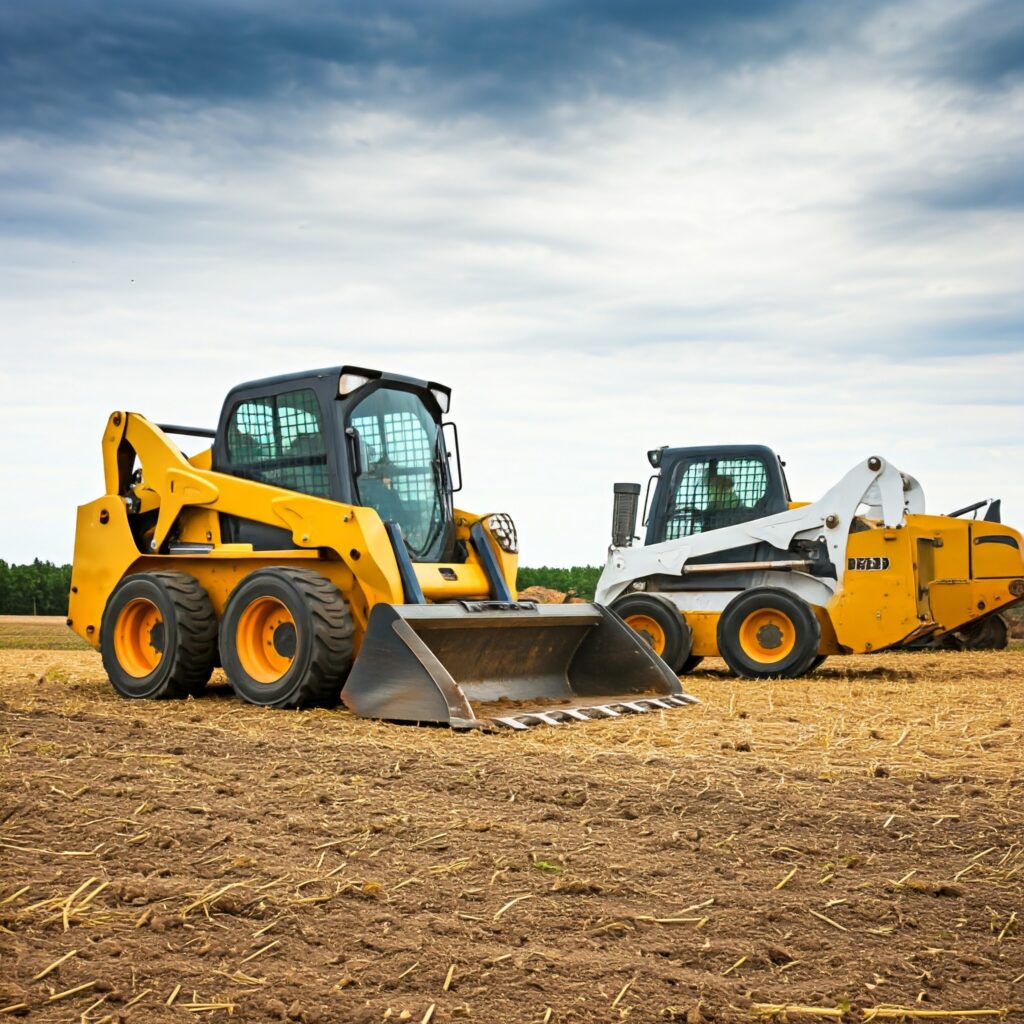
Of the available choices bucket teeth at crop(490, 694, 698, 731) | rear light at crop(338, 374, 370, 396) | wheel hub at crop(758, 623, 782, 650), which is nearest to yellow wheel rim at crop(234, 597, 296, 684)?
rear light at crop(338, 374, 370, 396)

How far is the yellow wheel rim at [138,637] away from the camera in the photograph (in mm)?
10219

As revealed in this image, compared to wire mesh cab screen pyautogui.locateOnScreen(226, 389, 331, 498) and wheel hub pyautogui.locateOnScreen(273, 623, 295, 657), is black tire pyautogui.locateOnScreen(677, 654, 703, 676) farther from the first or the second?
wheel hub pyautogui.locateOnScreen(273, 623, 295, 657)

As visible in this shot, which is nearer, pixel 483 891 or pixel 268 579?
pixel 483 891

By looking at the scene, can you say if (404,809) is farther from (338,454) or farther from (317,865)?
(338,454)

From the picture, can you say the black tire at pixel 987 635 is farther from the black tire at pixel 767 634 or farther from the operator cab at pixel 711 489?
the black tire at pixel 767 634

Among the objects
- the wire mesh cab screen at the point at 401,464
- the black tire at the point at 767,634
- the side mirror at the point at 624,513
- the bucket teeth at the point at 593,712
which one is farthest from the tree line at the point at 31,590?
the bucket teeth at the point at 593,712

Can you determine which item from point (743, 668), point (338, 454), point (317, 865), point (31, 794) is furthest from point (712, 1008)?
point (743, 668)

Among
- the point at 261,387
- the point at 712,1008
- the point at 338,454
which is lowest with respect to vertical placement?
the point at 712,1008

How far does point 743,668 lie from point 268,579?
6282 millimetres

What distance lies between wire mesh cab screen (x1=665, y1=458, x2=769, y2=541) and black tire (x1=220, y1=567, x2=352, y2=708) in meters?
6.59

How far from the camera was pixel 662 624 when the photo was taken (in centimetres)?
1412

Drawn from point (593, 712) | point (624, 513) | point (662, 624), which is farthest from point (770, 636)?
point (593, 712)

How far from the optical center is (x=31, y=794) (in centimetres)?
567

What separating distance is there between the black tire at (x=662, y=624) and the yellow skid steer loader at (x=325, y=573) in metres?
3.82
